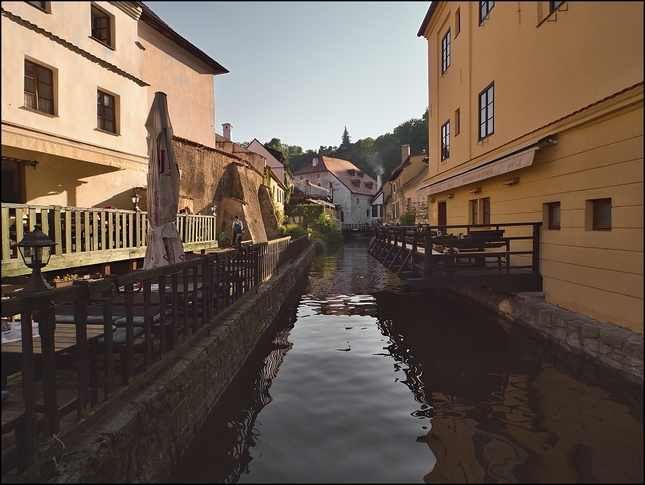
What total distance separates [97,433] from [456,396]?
4.36m

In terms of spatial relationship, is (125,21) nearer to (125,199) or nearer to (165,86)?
(125,199)

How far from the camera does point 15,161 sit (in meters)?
10.6

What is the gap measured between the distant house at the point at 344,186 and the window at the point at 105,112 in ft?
172

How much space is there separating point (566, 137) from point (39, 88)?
12236mm

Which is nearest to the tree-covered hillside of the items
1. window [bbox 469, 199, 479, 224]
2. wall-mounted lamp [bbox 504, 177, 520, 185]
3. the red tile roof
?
the red tile roof

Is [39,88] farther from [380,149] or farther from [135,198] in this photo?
[380,149]

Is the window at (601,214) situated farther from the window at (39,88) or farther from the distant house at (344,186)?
the distant house at (344,186)

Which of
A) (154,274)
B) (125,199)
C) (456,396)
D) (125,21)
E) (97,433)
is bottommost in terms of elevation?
(456,396)

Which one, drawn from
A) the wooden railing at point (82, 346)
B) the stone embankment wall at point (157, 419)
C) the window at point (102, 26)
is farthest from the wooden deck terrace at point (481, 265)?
the window at point (102, 26)

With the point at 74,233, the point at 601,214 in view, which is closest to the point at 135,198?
the point at 74,233

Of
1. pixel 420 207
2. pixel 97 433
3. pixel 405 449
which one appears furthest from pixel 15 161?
pixel 420 207

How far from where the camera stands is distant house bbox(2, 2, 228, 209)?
9.70 meters

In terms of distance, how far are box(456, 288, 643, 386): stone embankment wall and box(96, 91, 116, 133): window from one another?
12573 mm

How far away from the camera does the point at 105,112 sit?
43.0 feet
